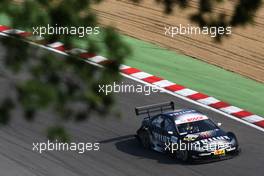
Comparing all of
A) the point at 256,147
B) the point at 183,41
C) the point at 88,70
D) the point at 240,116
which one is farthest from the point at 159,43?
the point at 88,70

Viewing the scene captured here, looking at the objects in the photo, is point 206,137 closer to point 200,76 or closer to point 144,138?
point 144,138

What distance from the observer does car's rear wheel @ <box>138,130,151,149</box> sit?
70.7 ft

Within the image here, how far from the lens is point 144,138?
2166cm

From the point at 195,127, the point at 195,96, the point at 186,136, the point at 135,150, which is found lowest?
the point at 135,150

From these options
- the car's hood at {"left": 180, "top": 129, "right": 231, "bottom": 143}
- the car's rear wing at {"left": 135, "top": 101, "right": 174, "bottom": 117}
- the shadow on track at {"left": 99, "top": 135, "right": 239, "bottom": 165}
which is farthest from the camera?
the car's rear wing at {"left": 135, "top": 101, "right": 174, "bottom": 117}

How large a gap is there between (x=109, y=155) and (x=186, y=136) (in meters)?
1.78

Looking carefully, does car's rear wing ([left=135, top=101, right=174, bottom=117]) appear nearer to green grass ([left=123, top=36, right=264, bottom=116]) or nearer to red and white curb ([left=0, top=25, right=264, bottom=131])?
red and white curb ([left=0, top=25, right=264, bottom=131])

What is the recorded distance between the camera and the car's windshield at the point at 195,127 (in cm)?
2089

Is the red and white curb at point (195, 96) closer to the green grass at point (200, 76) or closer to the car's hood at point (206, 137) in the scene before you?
the green grass at point (200, 76)

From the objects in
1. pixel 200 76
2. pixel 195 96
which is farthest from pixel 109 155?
pixel 200 76

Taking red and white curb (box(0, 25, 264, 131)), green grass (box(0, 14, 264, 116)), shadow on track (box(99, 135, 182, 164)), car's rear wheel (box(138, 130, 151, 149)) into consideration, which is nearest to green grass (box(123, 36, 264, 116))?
green grass (box(0, 14, 264, 116))

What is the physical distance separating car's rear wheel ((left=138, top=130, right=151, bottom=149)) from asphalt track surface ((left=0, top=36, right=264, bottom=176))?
14cm

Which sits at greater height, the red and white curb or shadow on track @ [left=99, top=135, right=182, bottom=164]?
the red and white curb

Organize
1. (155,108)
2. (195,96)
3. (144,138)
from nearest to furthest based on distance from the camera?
1. (144,138)
2. (155,108)
3. (195,96)
